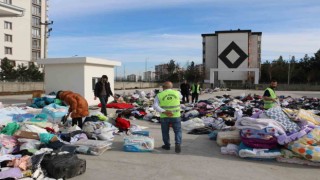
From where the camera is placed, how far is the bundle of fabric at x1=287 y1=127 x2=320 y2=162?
22.3 ft

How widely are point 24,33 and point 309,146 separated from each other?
67.6m

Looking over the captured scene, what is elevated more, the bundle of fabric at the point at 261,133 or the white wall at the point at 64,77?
the white wall at the point at 64,77

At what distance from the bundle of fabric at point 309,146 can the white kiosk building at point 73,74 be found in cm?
1314

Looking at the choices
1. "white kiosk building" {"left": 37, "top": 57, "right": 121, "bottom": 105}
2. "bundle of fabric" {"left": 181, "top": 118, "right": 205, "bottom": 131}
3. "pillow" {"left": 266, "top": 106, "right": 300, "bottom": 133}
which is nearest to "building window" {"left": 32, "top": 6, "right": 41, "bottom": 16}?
"white kiosk building" {"left": 37, "top": 57, "right": 121, "bottom": 105}

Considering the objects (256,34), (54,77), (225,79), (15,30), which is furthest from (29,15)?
(256,34)

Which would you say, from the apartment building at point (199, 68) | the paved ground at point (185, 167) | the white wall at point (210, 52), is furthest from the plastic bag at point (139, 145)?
the white wall at point (210, 52)

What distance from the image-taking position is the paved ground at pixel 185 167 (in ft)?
19.9

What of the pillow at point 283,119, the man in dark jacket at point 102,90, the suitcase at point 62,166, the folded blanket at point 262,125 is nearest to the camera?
the suitcase at point 62,166

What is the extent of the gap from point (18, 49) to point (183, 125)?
198ft

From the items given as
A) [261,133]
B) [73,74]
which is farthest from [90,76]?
[261,133]

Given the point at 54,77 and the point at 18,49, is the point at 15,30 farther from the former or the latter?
the point at 54,77

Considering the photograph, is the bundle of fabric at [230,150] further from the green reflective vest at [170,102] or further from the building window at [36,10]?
the building window at [36,10]

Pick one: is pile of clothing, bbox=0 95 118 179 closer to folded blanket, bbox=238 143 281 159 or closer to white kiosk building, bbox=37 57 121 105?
folded blanket, bbox=238 143 281 159

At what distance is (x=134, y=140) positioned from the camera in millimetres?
8008
